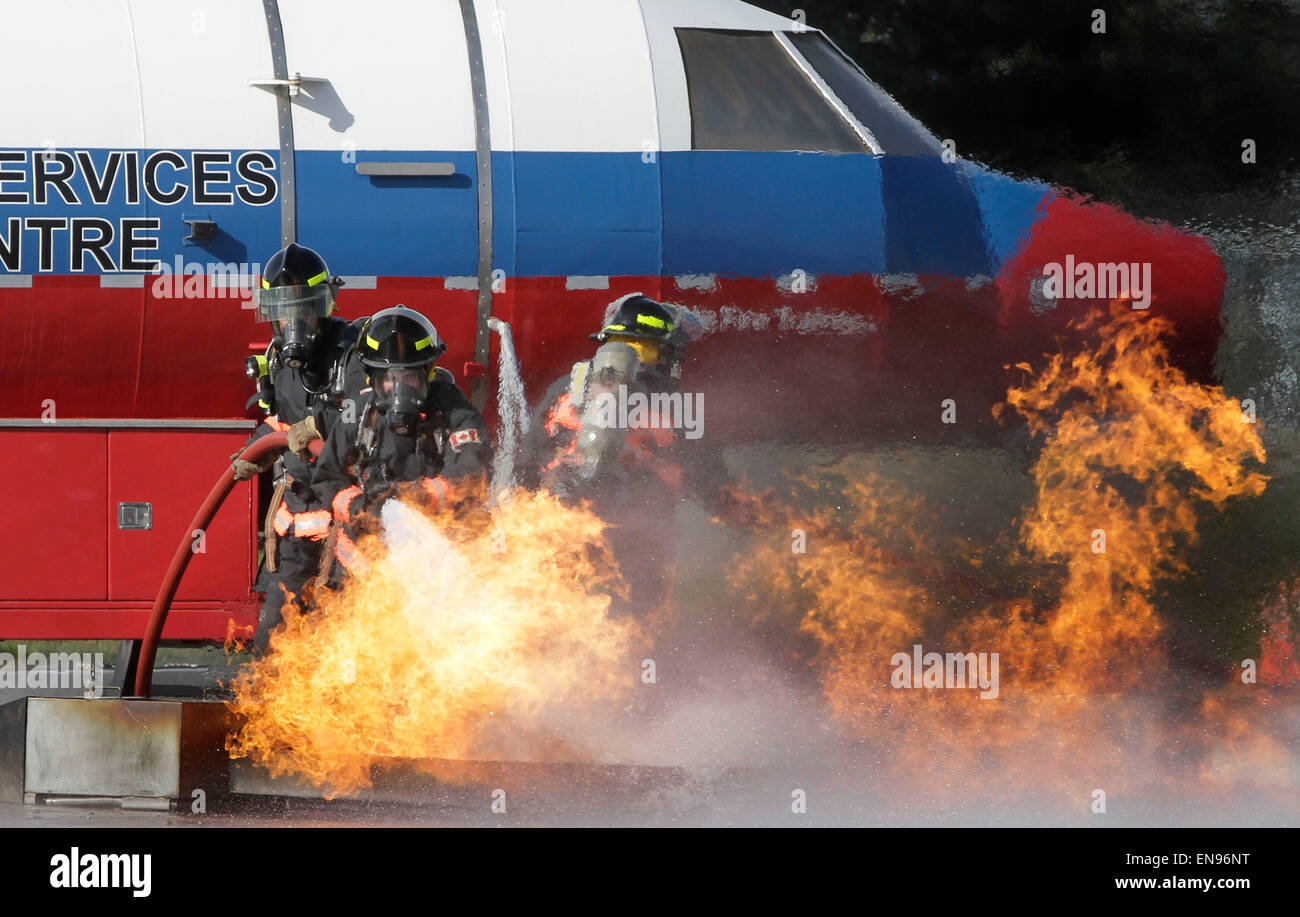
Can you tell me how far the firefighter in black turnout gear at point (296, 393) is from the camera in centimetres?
682

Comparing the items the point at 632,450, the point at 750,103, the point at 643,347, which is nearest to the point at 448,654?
the point at 632,450

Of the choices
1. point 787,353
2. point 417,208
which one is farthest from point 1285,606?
point 417,208

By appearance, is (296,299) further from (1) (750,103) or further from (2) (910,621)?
(2) (910,621)

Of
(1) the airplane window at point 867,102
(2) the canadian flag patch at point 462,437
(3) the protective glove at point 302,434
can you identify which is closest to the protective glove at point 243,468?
(3) the protective glove at point 302,434

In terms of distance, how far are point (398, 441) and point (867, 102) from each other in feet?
8.91

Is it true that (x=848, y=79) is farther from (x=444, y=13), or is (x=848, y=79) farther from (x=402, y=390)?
(x=402, y=390)

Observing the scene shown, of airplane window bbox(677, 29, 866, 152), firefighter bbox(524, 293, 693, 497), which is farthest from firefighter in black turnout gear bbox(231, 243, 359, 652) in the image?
airplane window bbox(677, 29, 866, 152)

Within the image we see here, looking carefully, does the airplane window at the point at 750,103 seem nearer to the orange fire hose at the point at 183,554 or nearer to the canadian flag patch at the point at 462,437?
the canadian flag patch at the point at 462,437

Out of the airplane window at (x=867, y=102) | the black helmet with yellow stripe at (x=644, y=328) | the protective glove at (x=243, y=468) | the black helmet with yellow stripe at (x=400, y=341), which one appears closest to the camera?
the black helmet with yellow stripe at (x=400, y=341)

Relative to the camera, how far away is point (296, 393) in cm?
705

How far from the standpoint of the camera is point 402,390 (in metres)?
6.62

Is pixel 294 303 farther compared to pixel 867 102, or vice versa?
pixel 867 102

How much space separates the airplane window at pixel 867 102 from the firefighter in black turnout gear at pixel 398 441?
7.48 ft

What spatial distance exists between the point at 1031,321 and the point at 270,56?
3480 mm
